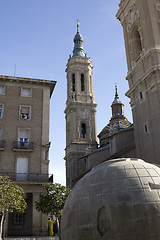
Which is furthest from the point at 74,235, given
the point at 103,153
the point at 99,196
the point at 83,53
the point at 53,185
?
the point at 83,53

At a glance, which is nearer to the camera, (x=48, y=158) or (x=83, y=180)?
(x=83, y=180)

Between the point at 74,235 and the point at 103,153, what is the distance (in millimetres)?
38385

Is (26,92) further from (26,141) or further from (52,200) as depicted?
(52,200)

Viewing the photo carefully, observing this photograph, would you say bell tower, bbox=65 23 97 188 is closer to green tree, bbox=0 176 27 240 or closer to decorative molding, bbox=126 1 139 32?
decorative molding, bbox=126 1 139 32

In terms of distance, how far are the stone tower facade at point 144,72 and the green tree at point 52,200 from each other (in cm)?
915

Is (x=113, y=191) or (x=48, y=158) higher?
(x=48, y=158)

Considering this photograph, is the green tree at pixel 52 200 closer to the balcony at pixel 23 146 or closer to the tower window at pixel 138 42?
the balcony at pixel 23 146

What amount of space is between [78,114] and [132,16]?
2653cm

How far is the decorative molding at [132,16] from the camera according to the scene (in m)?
33.9

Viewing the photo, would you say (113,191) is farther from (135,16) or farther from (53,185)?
Answer: (135,16)

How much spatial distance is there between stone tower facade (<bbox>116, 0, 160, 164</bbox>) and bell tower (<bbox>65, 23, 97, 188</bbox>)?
74.3 ft

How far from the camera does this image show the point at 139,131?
100ft

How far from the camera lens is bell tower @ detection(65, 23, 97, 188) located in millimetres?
55375

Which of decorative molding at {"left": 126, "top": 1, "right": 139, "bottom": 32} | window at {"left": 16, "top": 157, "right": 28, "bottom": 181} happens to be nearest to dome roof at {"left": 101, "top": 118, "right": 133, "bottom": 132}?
decorative molding at {"left": 126, "top": 1, "right": 139, "bottom": 32}
